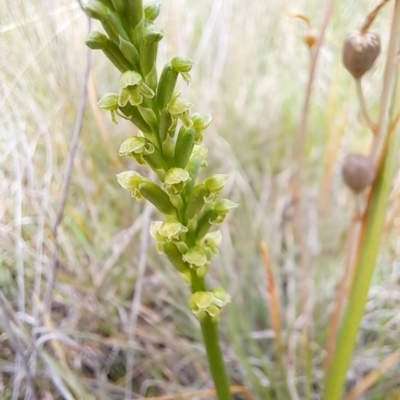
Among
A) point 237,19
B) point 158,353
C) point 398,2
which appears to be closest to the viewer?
point 398,2

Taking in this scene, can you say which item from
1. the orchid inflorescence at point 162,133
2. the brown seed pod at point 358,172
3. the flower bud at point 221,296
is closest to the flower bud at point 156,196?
the orchid inflorescence at point 162,133

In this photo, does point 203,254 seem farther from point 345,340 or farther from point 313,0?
point 313,0

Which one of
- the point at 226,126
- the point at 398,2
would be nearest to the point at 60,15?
the point at 226,126

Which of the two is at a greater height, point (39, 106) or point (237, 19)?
point (237, 19)

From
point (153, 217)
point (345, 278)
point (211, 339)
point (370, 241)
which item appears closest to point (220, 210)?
point (211, 339)

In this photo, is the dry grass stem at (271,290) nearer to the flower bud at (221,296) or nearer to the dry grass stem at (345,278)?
the dry grass stem at (345,278)

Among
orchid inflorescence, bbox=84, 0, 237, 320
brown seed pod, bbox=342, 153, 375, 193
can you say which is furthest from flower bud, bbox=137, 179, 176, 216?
brown seed pod, bbox=342, 153, 375, 193

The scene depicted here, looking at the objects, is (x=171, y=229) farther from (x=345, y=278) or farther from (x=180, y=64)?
(x=345, y=278)
